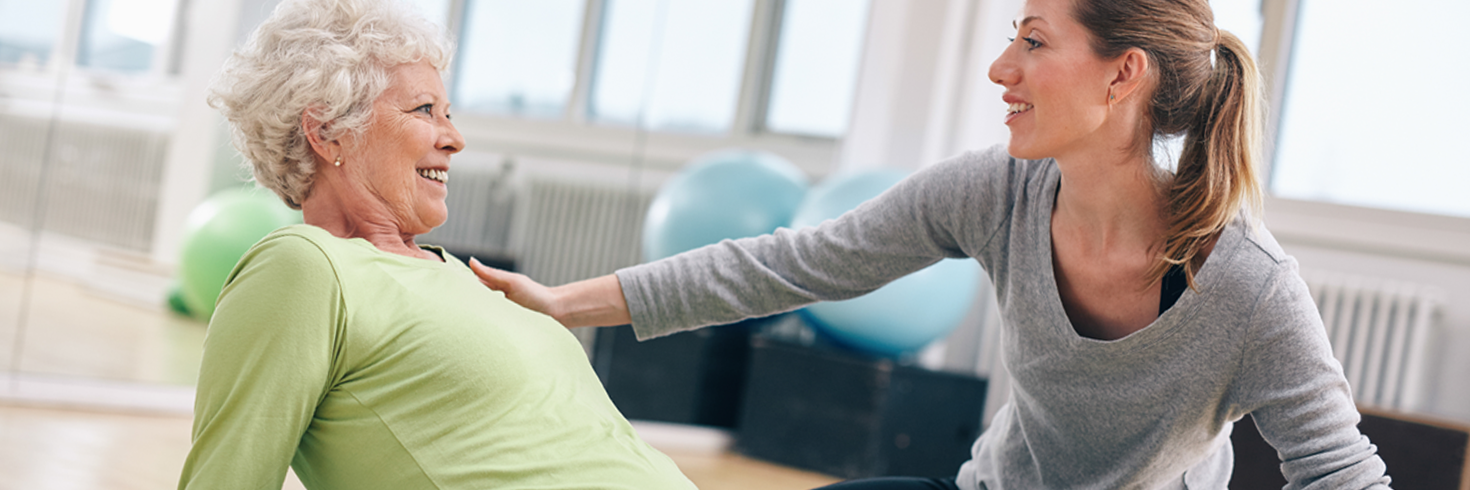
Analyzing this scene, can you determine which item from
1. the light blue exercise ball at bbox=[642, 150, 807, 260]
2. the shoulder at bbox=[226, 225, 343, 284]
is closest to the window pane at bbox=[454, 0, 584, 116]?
the light blue exercise ball at bbox=[642, 150, 807, 260]

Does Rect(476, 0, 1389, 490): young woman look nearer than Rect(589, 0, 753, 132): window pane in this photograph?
Yes

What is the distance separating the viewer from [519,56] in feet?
11.6

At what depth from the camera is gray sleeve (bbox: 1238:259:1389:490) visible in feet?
3.72

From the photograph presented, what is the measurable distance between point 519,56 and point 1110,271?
2586 mm

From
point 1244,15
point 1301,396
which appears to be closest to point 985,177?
point 1301,396

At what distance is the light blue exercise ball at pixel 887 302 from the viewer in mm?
3330

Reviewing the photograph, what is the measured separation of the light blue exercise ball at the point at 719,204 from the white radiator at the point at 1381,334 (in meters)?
1.83

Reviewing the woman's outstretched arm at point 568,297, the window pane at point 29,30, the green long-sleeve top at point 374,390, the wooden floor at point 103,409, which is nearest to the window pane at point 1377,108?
the wooden floor at point 103,409

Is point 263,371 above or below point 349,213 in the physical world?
below

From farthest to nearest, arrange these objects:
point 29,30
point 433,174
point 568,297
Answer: point 29,30 → point 568,297 → point 433,174

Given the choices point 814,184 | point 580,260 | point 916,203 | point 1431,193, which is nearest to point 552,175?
point 580,260

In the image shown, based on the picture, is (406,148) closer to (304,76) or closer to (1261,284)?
(304,76)

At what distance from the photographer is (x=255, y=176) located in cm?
119

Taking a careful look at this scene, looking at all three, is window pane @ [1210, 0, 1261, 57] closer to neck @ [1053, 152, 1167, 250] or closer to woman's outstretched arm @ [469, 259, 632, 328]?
neck @ [1053, 152, 1167, 250]
